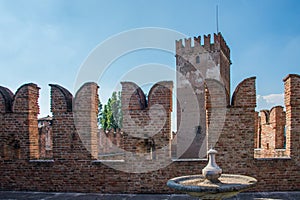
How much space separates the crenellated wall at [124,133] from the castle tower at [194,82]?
14.0 m

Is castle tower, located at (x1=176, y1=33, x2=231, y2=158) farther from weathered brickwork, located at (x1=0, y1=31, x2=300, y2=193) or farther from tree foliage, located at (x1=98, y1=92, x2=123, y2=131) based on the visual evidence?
weathered brickwork, located at (x1=0, y1=31, x2=300, y2=193)

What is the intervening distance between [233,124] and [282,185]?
2.03m

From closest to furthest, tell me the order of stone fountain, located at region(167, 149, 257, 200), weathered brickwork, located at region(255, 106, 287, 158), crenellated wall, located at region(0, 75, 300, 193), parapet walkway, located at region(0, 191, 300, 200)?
stone fountain, located at region(167, 149, 257, 200) < parapet walkway, located at region(0, 191, 300, 200) < crenellated wall, located at region(0, 75, 300, 193) < weathered brickwork, located at region(255, 106, 287, 158)

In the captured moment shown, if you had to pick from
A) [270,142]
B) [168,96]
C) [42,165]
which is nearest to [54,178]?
[42,165]

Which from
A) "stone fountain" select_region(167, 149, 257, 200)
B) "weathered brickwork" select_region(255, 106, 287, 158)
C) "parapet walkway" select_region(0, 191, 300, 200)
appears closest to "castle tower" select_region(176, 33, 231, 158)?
"weathered brickwork" select_region(255, 106, 287, 158)

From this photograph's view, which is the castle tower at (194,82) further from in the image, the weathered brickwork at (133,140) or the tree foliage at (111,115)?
the weathered brickwork at (133,140)

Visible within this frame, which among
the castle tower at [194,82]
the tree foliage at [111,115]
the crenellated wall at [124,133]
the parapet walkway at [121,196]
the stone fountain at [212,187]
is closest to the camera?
the stone fountain at [212,187]

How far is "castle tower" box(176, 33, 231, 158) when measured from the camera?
21.6 meters

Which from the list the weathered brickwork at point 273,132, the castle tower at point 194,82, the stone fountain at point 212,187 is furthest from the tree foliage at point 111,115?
the stone fountain at point 212,187

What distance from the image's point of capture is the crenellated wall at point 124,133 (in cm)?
693

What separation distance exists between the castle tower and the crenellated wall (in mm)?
14033

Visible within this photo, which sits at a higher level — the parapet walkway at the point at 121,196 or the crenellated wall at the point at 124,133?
the crenellated wall at the point at 124,133

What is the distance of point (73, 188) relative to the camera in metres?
7.47

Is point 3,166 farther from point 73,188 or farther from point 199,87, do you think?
point 199,87
